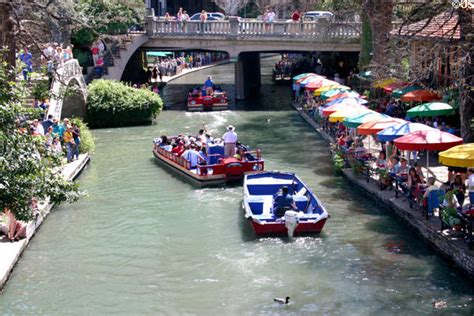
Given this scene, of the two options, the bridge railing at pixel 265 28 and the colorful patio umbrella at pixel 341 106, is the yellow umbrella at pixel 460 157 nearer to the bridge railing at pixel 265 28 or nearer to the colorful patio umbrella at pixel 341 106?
the colorful patio umbrella at pixel 341 106

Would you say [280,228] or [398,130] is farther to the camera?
[398,130]

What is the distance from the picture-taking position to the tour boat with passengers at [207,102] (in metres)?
44.0

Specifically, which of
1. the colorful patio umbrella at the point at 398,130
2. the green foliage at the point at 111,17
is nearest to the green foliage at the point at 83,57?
the green foliage at the point at 111,17

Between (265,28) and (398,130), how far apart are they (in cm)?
2395

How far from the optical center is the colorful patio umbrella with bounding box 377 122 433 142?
21.8 metres

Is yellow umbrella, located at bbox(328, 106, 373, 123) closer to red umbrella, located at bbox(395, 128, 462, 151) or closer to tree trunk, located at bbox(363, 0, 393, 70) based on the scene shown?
red umbrella, located at bbox(395, 128, 462, 151)

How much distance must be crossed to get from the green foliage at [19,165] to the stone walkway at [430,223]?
28.8ft

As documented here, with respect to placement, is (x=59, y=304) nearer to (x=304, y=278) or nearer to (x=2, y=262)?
(x=2, y=262)

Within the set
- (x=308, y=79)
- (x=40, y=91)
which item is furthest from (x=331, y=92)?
(x=40, y=91)

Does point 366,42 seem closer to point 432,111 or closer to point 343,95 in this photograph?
point 343,95

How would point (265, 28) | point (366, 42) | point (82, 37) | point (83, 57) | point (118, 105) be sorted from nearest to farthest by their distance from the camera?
point (118, 105) → point (366, 42) → point (265, 28) → point (83, 57) → point (82, 37)

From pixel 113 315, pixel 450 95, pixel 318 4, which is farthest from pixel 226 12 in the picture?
pixel 113 315

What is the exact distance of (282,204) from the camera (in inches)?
803

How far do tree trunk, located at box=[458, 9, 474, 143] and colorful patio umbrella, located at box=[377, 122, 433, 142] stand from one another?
4.95 feet
